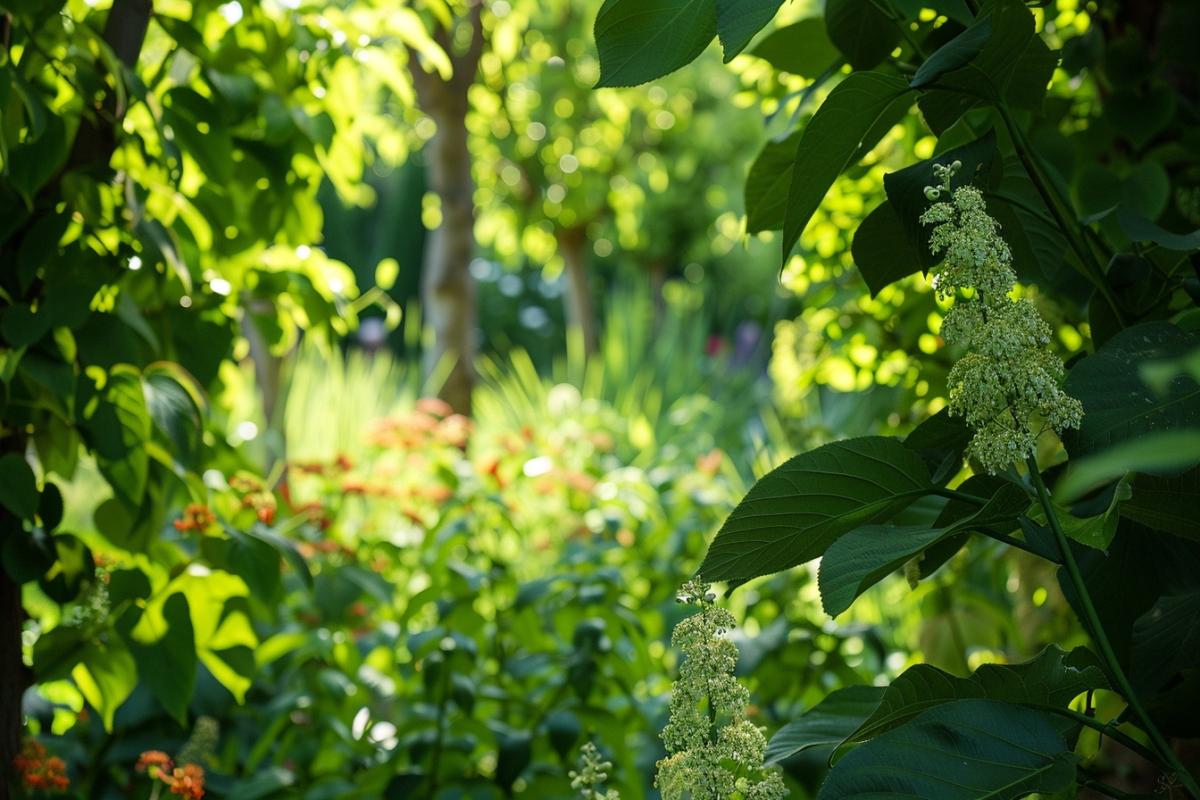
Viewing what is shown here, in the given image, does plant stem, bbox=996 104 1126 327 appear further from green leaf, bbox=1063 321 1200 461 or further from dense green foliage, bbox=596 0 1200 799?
green leaf, bbox=1063 321 1200 461

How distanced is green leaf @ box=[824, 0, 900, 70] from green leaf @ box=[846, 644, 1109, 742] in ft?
1.68

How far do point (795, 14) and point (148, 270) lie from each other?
2128mm

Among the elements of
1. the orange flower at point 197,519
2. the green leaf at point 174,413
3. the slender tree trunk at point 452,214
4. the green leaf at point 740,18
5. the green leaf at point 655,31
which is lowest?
the green leaf at point 740,18

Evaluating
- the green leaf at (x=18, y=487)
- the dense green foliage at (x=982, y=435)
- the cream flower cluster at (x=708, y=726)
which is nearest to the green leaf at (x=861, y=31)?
the dense green foliage at (x=982, y=435)

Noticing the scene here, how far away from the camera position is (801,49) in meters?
1.21

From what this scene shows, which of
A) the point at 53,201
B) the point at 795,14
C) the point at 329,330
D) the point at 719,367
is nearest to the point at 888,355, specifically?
the point at 329,330

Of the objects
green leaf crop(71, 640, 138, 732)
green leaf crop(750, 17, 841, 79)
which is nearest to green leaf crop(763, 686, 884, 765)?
green leaf crop(750, 17, 841, 79)

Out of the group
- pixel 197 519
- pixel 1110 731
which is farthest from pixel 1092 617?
pixel 197 519

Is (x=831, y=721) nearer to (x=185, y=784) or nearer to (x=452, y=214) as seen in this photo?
(x=185, y=784)

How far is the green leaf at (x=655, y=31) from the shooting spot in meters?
0.84

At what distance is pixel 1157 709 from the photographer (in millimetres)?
894

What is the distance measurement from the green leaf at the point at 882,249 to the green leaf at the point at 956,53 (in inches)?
5.7

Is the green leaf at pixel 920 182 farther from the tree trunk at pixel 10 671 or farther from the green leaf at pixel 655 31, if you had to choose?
the tree trunk at pixel 10 671

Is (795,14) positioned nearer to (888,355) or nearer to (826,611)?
(888,355)
